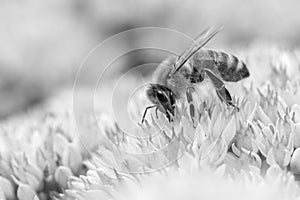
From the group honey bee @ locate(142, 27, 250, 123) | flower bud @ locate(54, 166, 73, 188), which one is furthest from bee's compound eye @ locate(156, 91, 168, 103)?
flower bud @ locate(54, 166, 73, 188)

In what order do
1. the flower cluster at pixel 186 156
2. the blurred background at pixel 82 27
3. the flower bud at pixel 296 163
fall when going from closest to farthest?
the flower cluster at pixel 186 156 → the flower bud at pixel 296 163 → the blurred background at pixel 82 27

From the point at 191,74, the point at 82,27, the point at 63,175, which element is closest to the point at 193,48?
the point at 191,74

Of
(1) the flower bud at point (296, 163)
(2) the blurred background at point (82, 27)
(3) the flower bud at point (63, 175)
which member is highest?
(2) the blurred background at point (82, 27)

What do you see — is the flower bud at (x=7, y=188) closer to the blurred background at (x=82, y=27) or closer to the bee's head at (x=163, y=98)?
the bee's head at (x=163, y=98)

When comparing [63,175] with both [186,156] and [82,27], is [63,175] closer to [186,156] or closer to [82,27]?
[186,156]

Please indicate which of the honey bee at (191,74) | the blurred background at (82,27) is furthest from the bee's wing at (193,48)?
the blurred background at (82,27)

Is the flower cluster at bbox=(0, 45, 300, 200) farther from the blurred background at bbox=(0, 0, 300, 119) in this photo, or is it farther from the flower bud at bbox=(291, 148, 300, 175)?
the blurred background at bbox=(0, 0, 300, 119)
